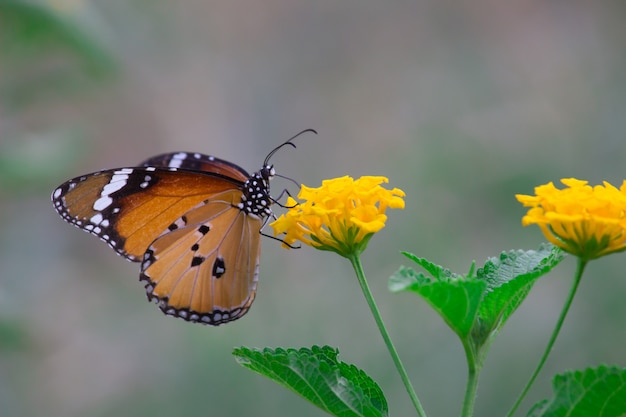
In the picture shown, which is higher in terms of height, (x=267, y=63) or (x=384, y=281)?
(x=267, y=63)

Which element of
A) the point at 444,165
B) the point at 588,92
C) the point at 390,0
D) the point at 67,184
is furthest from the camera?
the point at 390,0

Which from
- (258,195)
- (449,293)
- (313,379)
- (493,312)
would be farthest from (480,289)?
(258,195)

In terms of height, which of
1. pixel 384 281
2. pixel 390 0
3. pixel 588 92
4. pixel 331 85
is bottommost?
pixel 384 281

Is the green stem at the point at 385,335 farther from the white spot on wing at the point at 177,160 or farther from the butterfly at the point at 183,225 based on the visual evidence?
the white spot on wing at the point at 177,160

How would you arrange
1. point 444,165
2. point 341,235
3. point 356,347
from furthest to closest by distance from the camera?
point 444,165 → point 356,347 → point 341,235

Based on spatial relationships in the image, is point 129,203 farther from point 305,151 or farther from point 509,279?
point 305,151

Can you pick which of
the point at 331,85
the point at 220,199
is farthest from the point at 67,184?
the point at 331,85

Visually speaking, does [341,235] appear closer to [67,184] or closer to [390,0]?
[67,184]
